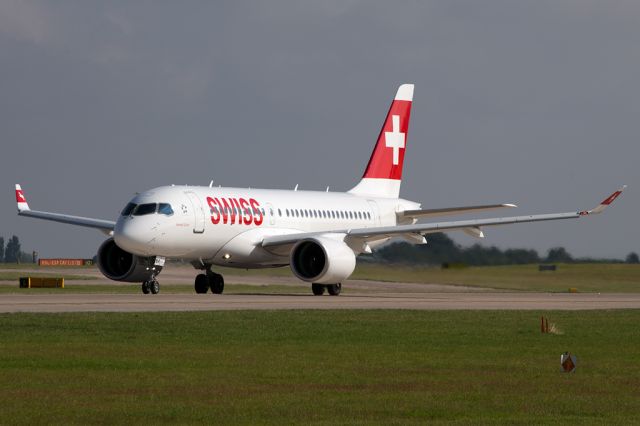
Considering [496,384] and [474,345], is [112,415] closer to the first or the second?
[496,384]

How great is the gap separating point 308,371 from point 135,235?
24607mm

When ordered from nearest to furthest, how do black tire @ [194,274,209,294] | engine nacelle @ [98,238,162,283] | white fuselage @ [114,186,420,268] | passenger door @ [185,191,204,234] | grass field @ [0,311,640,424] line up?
grass field @ [0,311,640,424]
white fuselage @ [114,186,420,268]
passenger door @ [185,191,204,234]
engine nacelle @ [98,238,162,283]
black tire @ [194,274,209,294]

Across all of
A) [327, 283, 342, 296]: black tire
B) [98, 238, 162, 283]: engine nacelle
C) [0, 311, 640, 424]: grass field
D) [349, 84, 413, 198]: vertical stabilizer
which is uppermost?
[349, 84, 413, 198]: vertical stabilizer

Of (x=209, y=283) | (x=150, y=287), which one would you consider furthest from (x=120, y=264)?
(x=150, y=287)

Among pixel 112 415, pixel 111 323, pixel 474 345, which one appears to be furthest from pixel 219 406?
pixel 111 323

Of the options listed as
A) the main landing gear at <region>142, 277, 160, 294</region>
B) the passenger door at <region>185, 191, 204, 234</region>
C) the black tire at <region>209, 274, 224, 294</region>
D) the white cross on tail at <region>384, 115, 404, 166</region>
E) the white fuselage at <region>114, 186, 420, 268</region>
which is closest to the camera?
the white fuselage at <region>114, 186, 420, 268</region>

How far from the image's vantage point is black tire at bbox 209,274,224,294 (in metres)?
47.7

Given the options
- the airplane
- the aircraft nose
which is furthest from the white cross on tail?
the aircraft nose

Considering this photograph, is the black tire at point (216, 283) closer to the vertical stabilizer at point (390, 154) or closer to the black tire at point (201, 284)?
the black tire at point (201, 284)

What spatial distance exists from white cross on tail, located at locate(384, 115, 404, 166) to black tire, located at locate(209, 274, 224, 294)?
13.0 meters

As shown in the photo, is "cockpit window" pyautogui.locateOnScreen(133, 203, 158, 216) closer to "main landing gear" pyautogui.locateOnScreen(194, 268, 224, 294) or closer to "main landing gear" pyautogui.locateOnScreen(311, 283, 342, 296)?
"main landing gear" pyautogui.locateOnScreen(194, 268, 224, 294)

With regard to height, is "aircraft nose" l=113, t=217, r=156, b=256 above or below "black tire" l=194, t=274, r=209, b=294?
above

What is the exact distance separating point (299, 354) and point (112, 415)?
7.32 metres

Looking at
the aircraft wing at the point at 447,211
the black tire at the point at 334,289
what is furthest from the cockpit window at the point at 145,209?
the aircraft wing at the point at 447,211
